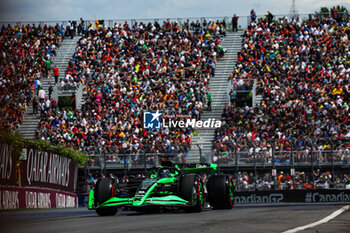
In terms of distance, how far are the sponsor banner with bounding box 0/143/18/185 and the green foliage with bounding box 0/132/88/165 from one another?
237 millimetres

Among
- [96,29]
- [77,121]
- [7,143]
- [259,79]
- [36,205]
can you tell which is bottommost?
[36,205]

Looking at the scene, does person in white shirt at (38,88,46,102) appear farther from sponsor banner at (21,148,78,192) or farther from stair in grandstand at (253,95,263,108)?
stair in grandstand at (253,95,263,108)

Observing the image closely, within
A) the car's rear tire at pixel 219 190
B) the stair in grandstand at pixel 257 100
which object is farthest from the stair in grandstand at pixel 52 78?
the car's rear tire at pixel 219 190

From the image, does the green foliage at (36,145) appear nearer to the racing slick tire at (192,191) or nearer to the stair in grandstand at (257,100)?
the racing slick tire at (192,191)

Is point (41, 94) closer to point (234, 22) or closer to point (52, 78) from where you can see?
point (52, 78)

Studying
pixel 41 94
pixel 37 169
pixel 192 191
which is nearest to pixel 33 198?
pixel 37 169

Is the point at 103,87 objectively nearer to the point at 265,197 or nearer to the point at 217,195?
the point at 265,197

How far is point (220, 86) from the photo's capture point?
1759 inches

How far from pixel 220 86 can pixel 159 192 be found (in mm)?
28954

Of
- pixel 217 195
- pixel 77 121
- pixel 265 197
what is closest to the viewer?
pixel 217 195

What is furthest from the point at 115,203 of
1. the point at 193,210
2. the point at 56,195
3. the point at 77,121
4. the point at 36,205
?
the point at 77,121

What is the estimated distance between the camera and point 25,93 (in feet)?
145

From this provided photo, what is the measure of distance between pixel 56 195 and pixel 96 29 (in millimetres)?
24348

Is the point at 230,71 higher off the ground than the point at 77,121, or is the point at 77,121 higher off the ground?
the point at 230,71
